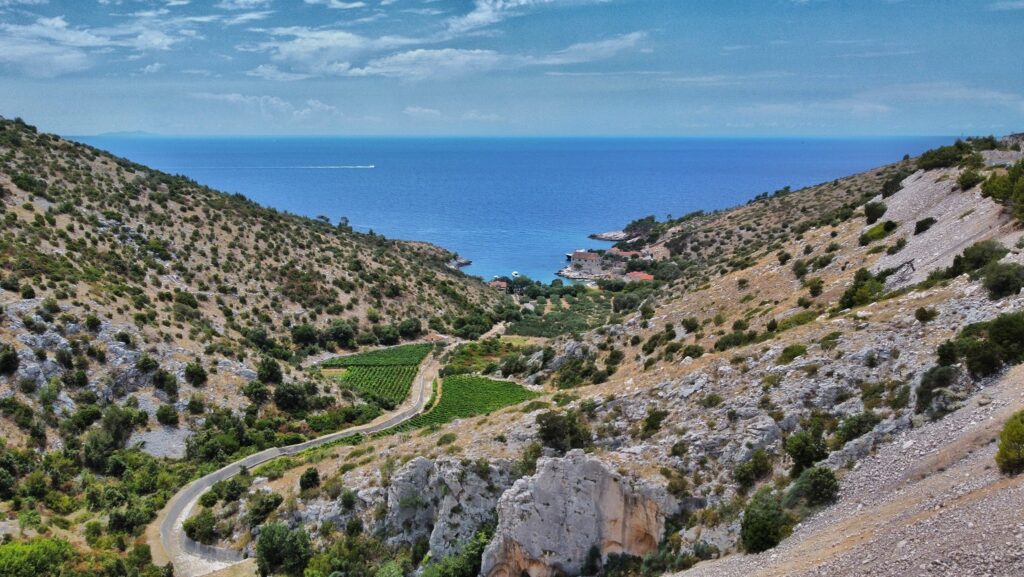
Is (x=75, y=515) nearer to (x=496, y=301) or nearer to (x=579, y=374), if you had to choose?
(x=579, y=374)

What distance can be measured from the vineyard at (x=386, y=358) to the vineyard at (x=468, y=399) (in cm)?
886

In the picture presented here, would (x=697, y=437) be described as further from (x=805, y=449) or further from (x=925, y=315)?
(x=925, y=315)

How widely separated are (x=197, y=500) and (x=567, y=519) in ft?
79.6

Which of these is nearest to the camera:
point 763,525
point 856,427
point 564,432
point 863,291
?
point 763,525

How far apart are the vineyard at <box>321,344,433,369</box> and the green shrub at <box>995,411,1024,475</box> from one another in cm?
5851

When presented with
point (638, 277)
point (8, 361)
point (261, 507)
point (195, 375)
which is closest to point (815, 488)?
point (261, 507)

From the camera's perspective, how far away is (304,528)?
3127 centimetres

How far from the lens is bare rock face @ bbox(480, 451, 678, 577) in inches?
958

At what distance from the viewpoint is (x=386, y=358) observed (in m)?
71.4

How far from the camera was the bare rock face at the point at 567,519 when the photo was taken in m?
24.3

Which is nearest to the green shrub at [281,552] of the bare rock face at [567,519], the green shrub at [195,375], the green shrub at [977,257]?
the bare rock face at [567,519]

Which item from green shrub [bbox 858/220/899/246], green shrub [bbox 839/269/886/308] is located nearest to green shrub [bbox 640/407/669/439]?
green shrub [bbox 839/269/886/308]

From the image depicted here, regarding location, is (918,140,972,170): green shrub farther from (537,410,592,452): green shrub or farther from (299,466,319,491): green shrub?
(299,466,319,491): green shrub

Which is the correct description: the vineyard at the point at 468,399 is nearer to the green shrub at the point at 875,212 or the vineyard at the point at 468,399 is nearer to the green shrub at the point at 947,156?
the green shrub at the point at 875,212
